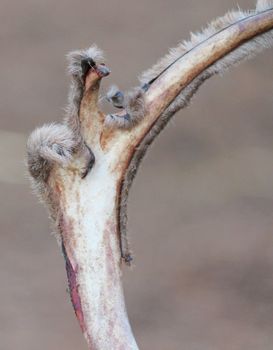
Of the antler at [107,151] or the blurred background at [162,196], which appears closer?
the antler at [107,151]

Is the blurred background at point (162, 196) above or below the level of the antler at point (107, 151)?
above

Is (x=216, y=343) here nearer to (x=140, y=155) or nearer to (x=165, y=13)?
(x=165, y=13)

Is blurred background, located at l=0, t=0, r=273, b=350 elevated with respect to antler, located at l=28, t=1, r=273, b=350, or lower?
elevated

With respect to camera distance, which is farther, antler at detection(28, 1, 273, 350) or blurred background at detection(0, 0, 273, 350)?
blurred background at detection(0, 0, 273, 350)

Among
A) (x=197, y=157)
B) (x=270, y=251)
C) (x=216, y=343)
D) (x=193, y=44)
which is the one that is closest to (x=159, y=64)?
(x=193, y=44)

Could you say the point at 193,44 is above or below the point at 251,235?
below
